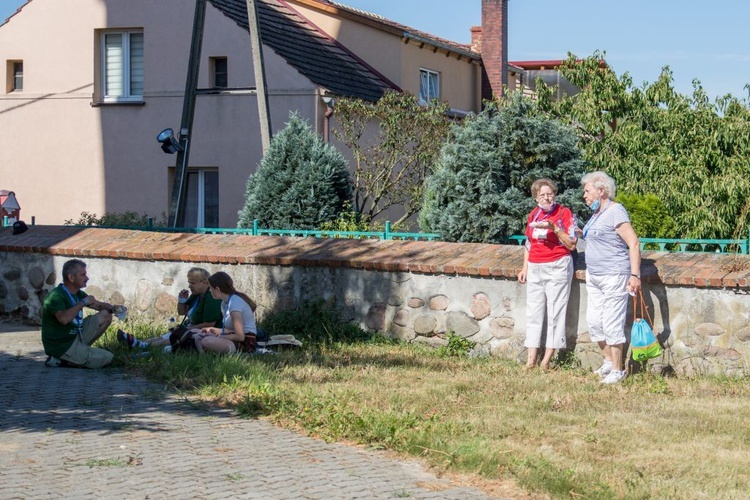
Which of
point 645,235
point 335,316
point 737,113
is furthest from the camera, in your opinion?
point 737,113

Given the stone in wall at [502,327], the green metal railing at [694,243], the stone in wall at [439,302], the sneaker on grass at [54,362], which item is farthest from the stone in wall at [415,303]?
the sneaker on grass at [54,362]

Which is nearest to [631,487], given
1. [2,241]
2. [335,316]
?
[335,316]

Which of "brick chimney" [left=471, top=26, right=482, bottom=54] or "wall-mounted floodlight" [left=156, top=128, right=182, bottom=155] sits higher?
"brick chimney" [left=471, top=26, right=482, bottom=54]

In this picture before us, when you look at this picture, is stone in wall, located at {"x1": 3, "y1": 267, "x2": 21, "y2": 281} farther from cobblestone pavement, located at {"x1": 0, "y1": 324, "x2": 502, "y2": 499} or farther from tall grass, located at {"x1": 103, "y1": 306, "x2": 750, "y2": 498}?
cobblestone pavement, located at {"x1": 0, "y1": 324, "x2": 502, "y2": 499}

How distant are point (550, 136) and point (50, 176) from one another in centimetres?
1438

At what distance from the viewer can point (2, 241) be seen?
14.3 metres

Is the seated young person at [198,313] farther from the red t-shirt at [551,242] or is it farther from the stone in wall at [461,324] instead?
the red t-shirt at [551,242]

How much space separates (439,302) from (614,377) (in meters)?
2.25

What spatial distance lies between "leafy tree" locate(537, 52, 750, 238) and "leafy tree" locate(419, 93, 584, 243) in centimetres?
270

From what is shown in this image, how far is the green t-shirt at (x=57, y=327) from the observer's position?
9867 mm

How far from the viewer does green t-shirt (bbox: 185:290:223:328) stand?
10.7 m

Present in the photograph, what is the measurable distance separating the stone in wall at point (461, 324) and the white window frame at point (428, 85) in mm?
16463

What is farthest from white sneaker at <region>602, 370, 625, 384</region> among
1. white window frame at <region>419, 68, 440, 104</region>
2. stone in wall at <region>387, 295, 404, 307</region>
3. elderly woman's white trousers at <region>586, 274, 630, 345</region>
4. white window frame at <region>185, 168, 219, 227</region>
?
white window frame at <region>419, 68, 440, 104</region>

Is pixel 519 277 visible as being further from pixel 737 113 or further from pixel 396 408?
pixel 737 113
